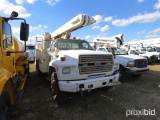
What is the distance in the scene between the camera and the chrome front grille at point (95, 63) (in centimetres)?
451

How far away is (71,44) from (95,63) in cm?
180

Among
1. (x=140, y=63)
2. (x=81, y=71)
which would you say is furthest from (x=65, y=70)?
(x=140, y=63)

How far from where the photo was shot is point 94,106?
4.71 metres

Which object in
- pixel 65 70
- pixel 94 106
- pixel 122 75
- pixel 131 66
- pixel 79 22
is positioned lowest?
pixel 94 106

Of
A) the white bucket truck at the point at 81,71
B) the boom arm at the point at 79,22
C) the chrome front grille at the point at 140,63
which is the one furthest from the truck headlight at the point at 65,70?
the chrome front grille at the point at 140,63

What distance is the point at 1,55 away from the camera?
3.27m

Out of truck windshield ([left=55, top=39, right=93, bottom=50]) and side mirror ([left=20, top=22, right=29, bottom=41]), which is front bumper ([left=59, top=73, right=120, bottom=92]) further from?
truck windshield ([left=55, top=39, right=93, bottom=50])

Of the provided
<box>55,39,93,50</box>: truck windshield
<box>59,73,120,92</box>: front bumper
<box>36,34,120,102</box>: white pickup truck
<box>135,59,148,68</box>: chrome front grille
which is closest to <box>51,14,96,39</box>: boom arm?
<box>55,39,93,50</box>: truck windshield

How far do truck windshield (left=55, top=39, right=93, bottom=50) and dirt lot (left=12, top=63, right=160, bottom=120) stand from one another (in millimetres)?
1832

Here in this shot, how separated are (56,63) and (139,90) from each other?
3.80 m

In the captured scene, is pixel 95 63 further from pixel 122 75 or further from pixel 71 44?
pixel 122 75

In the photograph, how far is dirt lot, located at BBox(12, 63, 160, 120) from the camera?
4062 mm

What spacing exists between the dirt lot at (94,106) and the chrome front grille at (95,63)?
1.09 m

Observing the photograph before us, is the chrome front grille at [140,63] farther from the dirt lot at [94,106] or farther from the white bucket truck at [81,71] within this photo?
the white bucket truck at [81,71]
